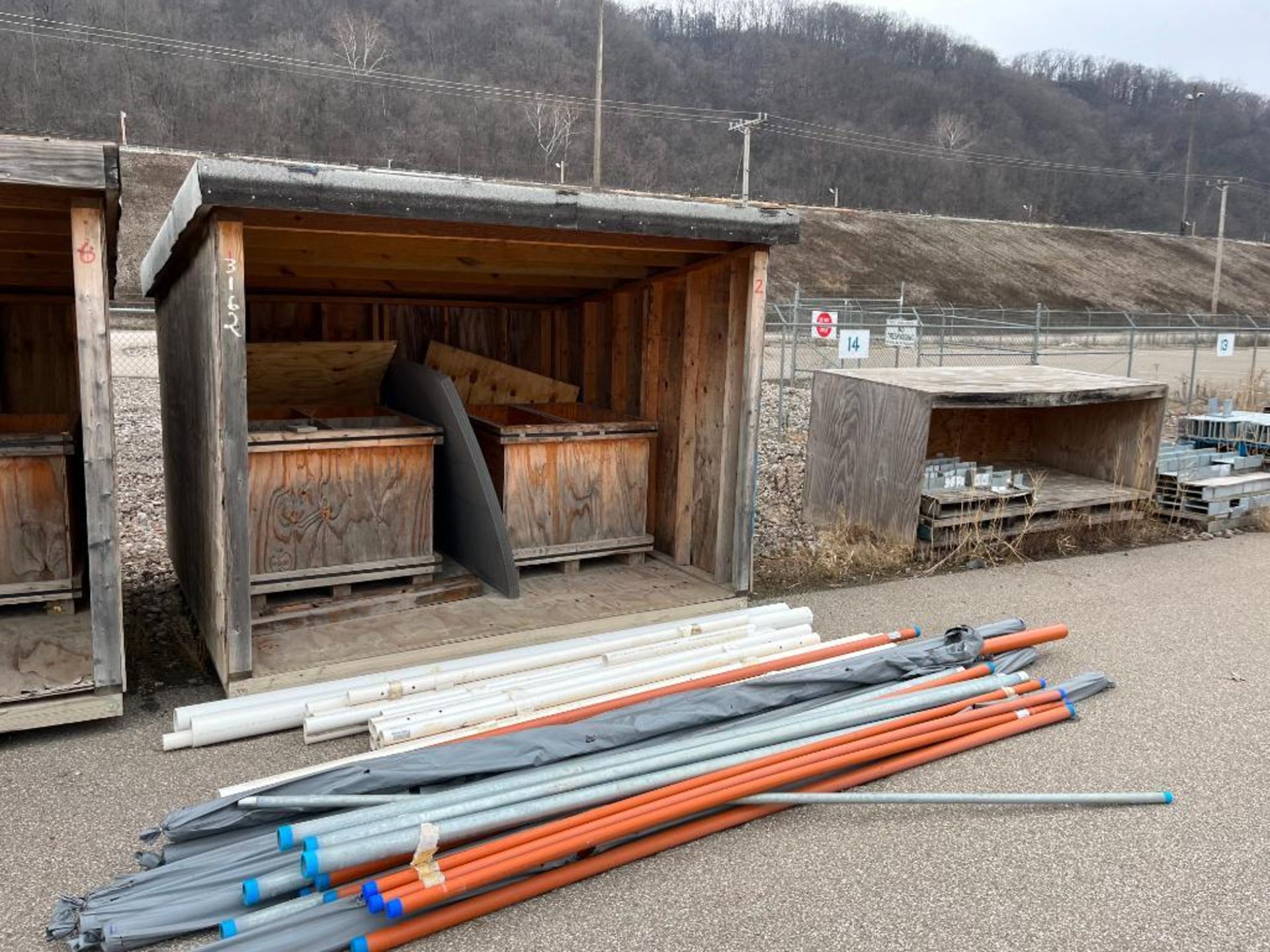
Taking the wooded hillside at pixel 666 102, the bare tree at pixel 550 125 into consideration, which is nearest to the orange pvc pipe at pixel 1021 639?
the wooded hillside at pixel 666 102

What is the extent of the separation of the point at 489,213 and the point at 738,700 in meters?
2.68

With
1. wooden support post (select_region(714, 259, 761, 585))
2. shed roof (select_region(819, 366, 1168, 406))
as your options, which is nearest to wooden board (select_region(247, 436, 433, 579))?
wooden support post (select_region(714, 259, 761, 585))

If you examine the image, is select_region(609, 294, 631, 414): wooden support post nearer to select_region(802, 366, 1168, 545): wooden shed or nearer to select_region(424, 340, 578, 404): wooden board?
A: select_region(424, 340, 578, 404): wooden board

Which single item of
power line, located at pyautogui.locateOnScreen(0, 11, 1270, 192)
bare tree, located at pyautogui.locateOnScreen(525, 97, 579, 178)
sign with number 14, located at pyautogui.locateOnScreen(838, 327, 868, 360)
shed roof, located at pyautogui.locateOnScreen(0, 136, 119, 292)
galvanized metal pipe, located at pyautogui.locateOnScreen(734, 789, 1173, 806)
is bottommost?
galvanized metal pipe, located at pyautogui.locateOnScreen(734, 789, 1173, 806)

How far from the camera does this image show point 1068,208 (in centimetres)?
9569

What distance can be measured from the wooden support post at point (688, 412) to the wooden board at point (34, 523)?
380 cm

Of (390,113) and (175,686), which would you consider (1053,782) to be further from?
(390,113)

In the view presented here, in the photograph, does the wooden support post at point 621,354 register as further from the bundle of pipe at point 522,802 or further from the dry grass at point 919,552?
the bundle of pipe at point 522,802

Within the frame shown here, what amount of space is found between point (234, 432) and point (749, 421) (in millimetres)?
3041

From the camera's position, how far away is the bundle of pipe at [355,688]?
178 inches

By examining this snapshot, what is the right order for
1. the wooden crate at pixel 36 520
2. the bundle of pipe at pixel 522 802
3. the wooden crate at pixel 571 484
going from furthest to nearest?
the wooden crate at pixel 571 484
the wooden crate at pixel 36 520
the bundle of pipe at pixel 522 802

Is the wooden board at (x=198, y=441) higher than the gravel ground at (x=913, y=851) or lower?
higher

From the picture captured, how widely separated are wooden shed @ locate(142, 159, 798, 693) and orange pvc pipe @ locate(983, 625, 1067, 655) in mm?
1570

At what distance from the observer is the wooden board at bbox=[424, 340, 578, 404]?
7914mm
